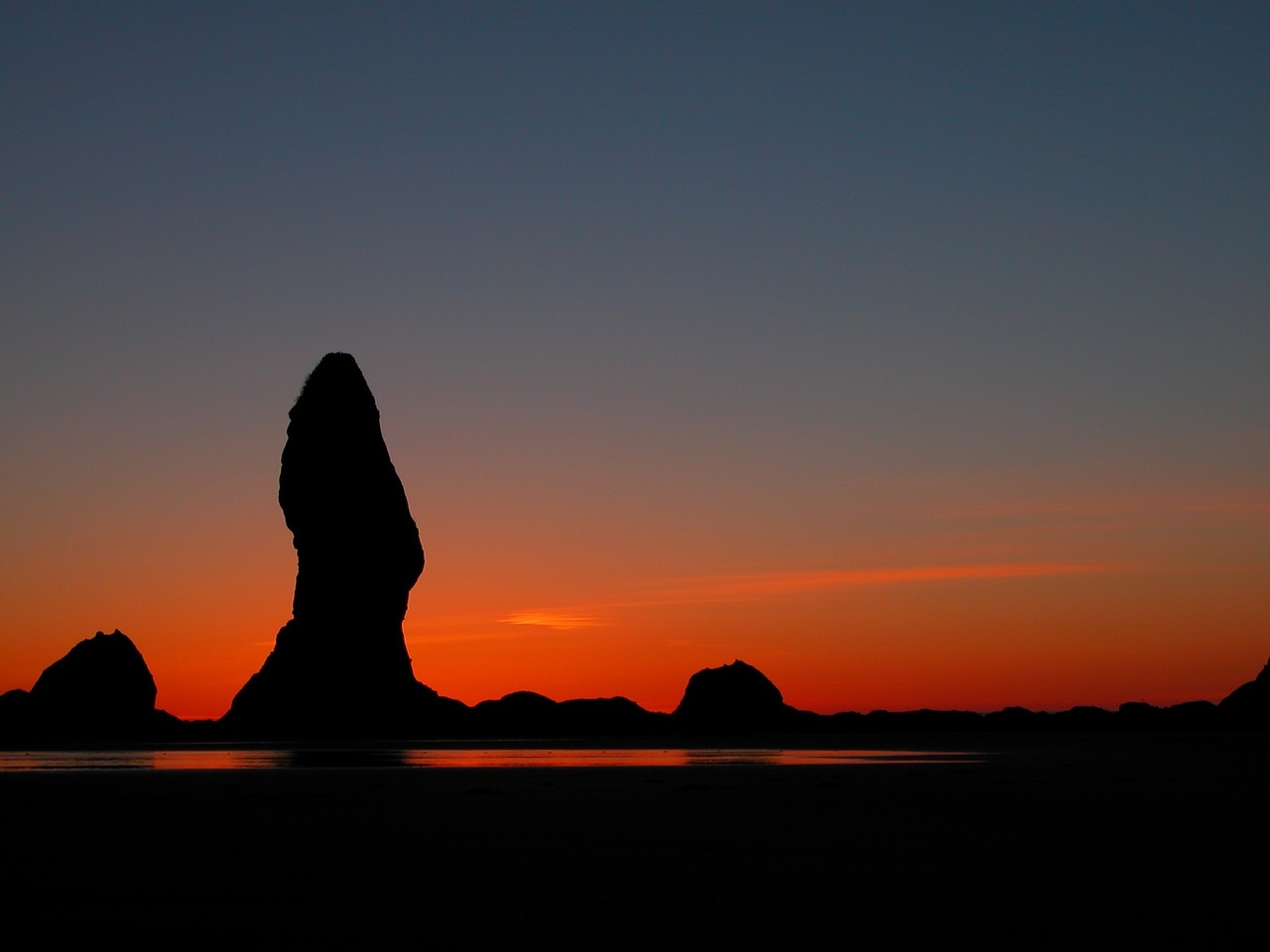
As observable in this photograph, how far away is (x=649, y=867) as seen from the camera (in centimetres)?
2789

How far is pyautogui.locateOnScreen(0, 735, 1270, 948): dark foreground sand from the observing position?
67.0ft

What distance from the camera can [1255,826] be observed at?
35688 mm

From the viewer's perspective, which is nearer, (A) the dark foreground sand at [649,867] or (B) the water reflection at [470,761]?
(A) the dark foreground sand at [649,867]

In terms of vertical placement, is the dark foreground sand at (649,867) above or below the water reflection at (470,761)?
below

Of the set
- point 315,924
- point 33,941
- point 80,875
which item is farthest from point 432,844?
point 33,941

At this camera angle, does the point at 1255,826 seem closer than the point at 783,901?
No

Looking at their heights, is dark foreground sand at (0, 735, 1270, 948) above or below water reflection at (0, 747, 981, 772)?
below

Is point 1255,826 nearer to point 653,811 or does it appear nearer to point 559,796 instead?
point 653,811

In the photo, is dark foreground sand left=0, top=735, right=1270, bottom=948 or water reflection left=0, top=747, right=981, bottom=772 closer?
dark foreground sand left=0, top=735, right=1270, bottom=948

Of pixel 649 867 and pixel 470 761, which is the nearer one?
pixel 649 867

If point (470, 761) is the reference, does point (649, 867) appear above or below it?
below

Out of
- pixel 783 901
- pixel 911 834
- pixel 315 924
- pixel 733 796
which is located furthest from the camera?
pixel 733 796

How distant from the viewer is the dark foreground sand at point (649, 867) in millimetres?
20422

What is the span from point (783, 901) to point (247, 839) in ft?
52.2
